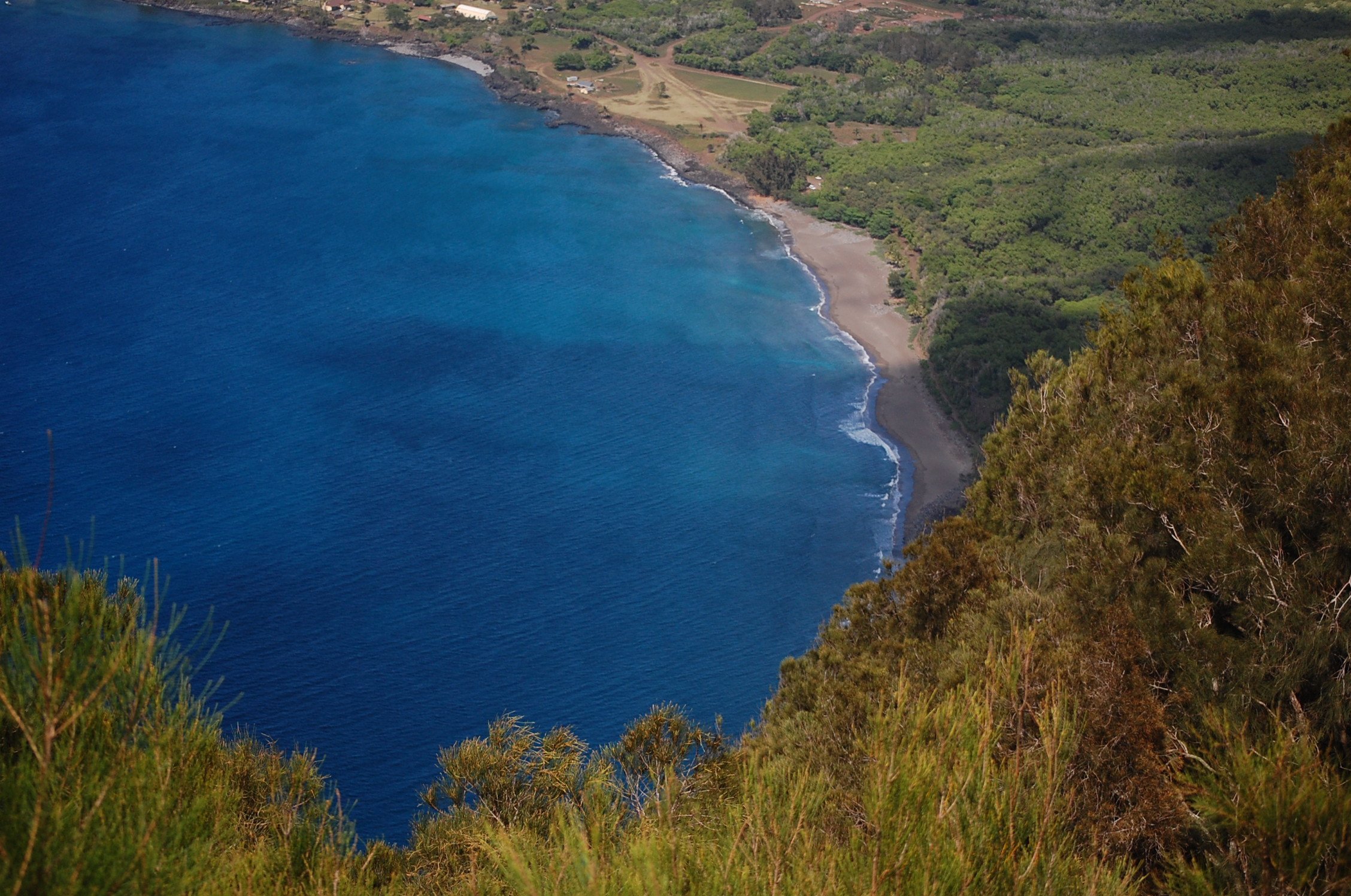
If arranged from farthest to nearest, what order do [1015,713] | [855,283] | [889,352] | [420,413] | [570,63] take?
[570,63] → [855,283] → [889,352] → [420,413] → [1015,713]

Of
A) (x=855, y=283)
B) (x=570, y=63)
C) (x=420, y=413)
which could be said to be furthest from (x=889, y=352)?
(x=570, y=63)

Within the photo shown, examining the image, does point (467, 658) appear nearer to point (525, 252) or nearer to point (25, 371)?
point (25, 371)

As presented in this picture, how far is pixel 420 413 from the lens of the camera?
35.0 metres

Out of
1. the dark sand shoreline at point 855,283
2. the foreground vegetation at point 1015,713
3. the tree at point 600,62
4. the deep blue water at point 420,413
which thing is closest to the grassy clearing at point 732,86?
the tree at point 600,62

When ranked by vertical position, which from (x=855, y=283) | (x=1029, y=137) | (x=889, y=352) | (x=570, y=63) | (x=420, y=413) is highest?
(x=1029, y=137)

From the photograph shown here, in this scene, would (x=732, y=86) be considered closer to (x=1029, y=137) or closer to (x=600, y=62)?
(x=600, y=62)

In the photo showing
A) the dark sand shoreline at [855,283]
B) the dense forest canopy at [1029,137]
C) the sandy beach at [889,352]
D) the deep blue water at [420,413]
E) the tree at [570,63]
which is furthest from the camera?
the tree at [570,63]

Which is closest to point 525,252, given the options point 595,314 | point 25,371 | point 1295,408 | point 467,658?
point 595,314

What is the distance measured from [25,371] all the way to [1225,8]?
6684 centimetres

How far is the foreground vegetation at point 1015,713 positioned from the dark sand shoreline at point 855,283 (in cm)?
1825

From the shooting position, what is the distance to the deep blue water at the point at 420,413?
2562 centimetres

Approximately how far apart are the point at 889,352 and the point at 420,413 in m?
15.7

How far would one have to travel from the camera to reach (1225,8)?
6956 cm

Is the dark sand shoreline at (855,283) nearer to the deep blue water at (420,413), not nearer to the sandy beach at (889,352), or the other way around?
the sandy beach at (889,352)
